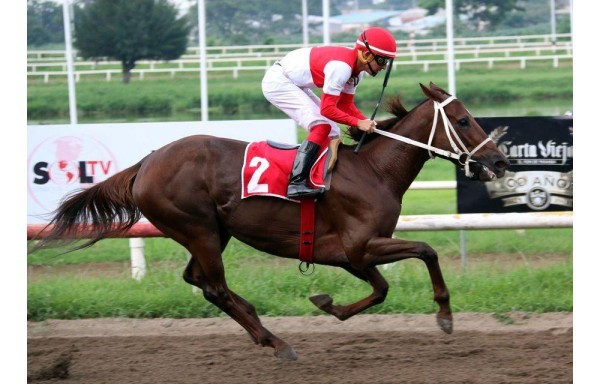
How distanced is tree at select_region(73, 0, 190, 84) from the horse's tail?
5.69 m

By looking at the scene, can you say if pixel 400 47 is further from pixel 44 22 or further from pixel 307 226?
pixel 307 226

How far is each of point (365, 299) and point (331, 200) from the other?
678 millimetres

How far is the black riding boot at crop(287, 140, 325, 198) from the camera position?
18.0 feet

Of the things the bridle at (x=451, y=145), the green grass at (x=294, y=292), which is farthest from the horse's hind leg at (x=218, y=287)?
the bridle at (x=451, y=145)

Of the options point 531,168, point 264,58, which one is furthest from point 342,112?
point 264,58

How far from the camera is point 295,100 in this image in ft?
19.1

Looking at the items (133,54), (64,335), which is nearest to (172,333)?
(64,335)

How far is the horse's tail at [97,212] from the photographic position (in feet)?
19.7

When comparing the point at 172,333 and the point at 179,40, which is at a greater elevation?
the point at 179,40

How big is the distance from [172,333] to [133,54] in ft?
20.0

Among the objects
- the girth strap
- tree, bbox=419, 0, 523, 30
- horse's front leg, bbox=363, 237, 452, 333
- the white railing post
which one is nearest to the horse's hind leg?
the girth strap

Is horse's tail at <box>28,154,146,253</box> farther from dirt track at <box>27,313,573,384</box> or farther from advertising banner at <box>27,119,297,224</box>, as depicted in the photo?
advertising banner at <box>27,119,297,224</box>

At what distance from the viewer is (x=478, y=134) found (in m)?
5.46

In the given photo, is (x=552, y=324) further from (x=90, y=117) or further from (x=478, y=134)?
(x=90, y=117)
